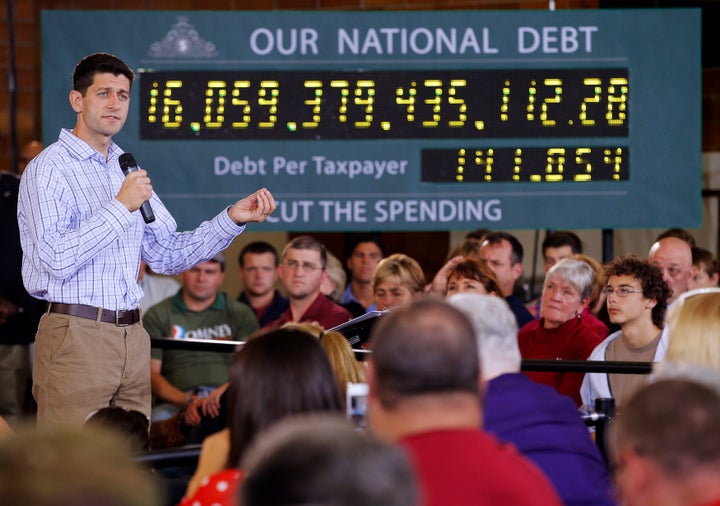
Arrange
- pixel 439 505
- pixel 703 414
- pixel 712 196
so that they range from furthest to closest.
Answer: pixel 712 196
pixel 439 505
pixel 703 414

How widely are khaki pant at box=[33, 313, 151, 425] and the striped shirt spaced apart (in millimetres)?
86

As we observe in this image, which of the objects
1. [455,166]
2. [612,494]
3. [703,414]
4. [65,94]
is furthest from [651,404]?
[65,94]

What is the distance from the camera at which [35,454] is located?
108 cm

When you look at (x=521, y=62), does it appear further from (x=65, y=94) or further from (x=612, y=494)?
(x=612, y=494)

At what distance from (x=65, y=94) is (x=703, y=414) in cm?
583

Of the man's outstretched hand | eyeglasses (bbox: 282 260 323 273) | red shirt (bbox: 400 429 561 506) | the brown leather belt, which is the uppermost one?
the man's outstretched hand

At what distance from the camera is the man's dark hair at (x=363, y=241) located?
25.0 feet

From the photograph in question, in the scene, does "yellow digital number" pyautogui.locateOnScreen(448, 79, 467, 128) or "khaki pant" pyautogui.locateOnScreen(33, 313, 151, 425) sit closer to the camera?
"khaki pant" pyautogui.locateOnScreen(33, 313, 151, 425)

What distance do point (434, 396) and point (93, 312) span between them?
209 cm

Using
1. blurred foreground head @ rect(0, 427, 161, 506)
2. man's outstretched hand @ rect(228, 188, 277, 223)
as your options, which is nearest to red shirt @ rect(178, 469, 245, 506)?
blurred foreground head @ rect(0, 427, 161, 506)

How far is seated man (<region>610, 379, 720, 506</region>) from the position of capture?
1659mm

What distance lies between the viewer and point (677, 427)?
166cm

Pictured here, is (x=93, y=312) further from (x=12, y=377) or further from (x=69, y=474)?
(x=12, y=377)

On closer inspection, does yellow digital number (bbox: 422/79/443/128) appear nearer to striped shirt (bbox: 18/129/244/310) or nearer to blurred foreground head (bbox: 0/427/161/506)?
striped shirt (bbox: 18/129/244/310)
